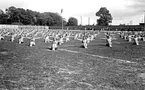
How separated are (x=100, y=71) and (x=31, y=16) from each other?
142570mm

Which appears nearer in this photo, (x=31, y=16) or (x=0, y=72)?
(x=0, y=72)

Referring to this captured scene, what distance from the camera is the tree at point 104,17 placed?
127075mm

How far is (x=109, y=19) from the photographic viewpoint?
420 feet

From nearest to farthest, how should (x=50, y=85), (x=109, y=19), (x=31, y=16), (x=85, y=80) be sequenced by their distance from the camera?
(x=50, y=85) < (x=85, y=80) < (x=109, y=19) < (x=31, y=16)

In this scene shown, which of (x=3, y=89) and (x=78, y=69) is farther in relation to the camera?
(x=78, y=69)

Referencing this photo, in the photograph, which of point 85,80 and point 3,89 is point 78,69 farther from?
point 3,89

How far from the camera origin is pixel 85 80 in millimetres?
9633

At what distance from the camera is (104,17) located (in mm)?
127438

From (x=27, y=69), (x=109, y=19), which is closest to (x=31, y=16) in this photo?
(x=109, y=19)

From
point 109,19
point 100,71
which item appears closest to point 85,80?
point 100,71

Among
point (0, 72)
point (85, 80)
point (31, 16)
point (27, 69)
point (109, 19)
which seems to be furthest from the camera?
point (31, 16)

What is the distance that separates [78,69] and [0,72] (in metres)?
3.80

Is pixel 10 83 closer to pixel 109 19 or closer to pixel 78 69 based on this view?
pixel 78 69

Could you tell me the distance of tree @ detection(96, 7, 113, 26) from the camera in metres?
127
